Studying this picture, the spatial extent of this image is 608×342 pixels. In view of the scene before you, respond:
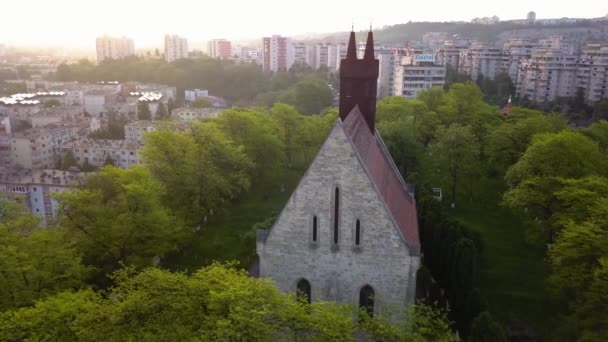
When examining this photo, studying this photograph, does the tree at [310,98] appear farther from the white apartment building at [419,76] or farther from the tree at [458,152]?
the tree at [458,152]

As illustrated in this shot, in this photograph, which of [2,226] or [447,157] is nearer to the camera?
[2,226]

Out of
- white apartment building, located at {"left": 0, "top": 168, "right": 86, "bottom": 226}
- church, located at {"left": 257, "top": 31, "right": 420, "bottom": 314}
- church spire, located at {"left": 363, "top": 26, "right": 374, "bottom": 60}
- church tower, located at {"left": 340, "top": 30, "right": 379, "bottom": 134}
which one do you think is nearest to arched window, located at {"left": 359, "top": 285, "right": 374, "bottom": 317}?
church, located at {"left": 257, "top": 31, "right": 420, "bottom": 314}

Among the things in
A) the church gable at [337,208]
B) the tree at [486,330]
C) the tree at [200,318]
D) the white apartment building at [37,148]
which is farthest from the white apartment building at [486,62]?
the tree at [200,318]

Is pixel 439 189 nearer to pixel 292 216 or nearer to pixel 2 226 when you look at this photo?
pixel 292 216

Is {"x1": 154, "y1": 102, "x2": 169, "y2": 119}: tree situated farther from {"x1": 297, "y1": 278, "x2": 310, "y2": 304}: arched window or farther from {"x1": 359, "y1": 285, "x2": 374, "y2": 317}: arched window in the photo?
{"x1": 359, "y1": 285, "x2": 374, "y2": 317}: arched window

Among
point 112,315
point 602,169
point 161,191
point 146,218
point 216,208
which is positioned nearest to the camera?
point 112,315

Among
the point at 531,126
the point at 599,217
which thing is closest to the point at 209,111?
the point at 531,126
